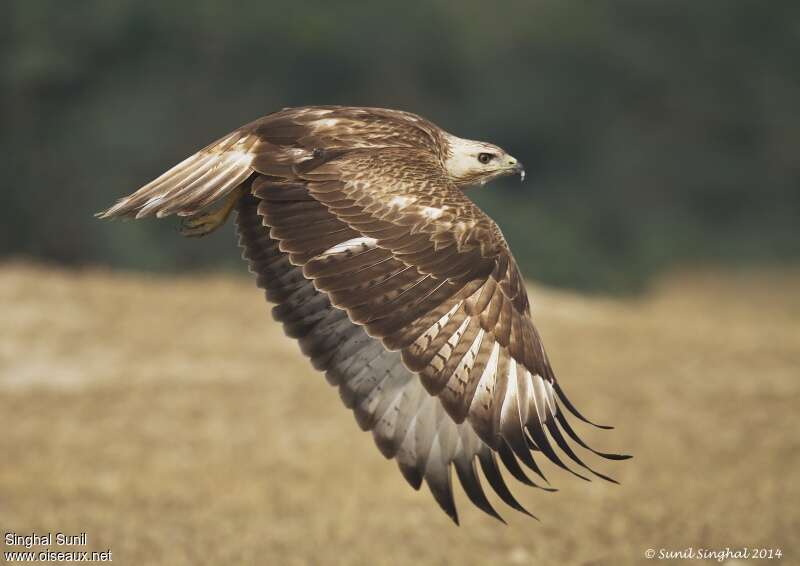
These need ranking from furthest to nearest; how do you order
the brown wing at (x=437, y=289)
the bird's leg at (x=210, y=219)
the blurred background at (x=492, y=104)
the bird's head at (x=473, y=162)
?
the blurred background at (x=492, y=104), the bird's head at (x=473, y=162), the bird's leg at (x=210, y=219), the brown wing at (x=437, y=289)

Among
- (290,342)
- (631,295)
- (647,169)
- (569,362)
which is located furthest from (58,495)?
(647,169)

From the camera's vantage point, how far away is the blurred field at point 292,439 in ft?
24.3

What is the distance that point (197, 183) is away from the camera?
196 inches

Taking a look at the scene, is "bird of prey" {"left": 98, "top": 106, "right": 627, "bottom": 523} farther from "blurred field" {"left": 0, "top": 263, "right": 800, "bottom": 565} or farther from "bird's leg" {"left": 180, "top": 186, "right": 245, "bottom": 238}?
"blurred field" {"left": 0, "top": 263, "right": 800, "bottom": 565}

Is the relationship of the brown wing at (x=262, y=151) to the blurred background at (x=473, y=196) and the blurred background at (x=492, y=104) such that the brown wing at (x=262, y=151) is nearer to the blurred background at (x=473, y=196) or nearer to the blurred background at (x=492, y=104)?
the blurred background at (x=473, y=196)

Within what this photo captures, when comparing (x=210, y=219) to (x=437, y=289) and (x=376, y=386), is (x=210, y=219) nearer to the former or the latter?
(x=376, y=386)

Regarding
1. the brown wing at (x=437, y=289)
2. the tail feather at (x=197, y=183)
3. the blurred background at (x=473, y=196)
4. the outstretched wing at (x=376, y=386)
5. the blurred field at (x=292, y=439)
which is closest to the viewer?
the brown wing at (x=437, y=289)

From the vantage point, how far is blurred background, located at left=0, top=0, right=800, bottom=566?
316 inches

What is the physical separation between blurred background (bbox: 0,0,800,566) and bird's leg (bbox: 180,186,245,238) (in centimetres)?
203

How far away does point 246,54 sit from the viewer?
21406mm

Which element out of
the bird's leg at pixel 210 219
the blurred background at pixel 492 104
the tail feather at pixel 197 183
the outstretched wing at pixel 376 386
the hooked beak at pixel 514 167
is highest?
the tail feather at pixel 197 183

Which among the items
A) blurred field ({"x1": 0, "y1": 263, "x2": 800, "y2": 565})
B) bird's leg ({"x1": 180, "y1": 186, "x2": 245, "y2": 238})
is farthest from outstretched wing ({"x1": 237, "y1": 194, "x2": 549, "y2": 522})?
blurred field ({"x1": 0, "y1": 263, "x2": 800, "y2": 565})

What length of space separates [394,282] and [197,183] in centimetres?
108

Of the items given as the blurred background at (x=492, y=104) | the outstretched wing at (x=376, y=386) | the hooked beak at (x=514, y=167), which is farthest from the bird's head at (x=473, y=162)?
the blurred background at (x=492, y=104)
